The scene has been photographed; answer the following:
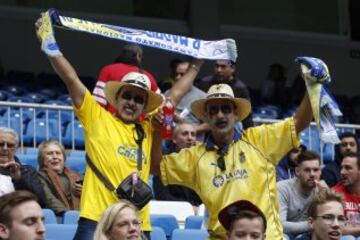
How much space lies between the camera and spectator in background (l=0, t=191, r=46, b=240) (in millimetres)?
7043

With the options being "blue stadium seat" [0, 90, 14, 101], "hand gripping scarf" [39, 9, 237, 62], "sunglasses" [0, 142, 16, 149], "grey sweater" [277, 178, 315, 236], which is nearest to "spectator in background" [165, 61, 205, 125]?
"grey sweater" [277, 178, 315, 236]

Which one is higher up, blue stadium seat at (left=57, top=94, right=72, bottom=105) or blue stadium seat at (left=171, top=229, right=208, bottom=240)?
blue stadium seat at (left=57, top=94, right=72, bottom=105)

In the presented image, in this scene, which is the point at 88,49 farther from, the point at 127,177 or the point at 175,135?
the point at 127,177

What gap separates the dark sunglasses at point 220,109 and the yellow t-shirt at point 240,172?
7.2 inches

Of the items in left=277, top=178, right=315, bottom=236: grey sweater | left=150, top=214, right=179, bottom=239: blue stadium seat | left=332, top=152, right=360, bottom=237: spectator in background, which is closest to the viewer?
left=150, top=214, right=179, bottom=239: blue stadium seat

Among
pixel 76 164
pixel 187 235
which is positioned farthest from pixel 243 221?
pixel 76 164

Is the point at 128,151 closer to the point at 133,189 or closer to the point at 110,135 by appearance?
the point at 110,135

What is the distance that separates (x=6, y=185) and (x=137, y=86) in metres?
1.23

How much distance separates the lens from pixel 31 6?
1920 cm

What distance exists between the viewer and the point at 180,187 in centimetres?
1205

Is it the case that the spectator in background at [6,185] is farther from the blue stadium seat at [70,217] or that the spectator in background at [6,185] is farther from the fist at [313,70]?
the fist at [313,70]

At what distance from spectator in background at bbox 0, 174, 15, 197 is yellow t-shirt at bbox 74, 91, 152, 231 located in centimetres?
74

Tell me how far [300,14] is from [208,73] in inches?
94.4

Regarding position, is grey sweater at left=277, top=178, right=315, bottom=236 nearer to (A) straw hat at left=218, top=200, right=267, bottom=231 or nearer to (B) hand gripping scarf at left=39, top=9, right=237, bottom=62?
(B) hand gripping scarf at left=39, top=9, right=237, bottom=62
